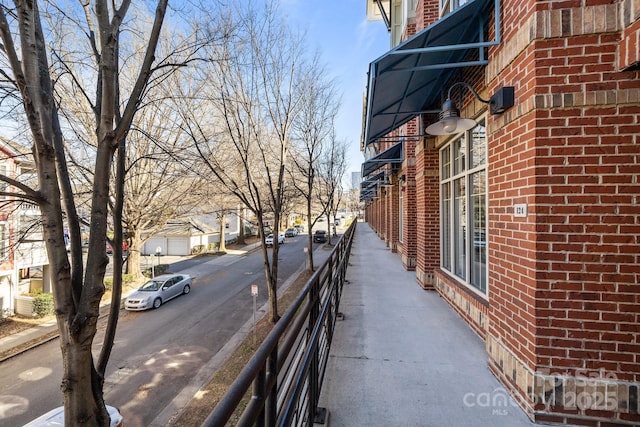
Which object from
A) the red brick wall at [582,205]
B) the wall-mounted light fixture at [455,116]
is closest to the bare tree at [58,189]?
the wall-mounted light fixture at [455,116]

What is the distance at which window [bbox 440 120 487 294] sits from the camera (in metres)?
4.12

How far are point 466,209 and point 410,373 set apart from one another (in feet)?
8.92

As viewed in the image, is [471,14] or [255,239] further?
[255,239]

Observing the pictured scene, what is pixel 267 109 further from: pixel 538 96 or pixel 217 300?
pixel 217 300

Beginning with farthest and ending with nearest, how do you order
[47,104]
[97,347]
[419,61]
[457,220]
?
[97,347], [457,220], [419,61], [47,104]

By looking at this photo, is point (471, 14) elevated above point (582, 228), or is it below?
above

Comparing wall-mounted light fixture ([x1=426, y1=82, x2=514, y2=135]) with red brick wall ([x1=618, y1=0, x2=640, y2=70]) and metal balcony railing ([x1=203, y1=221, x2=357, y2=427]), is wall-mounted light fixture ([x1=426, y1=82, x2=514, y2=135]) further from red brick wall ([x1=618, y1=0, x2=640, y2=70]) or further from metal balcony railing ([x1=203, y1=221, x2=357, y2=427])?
metal balcony railing ([x1=203, y1=221, x2=357, y2=427])

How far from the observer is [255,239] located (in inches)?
1645

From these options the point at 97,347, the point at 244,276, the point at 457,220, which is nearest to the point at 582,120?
the point at 457,220

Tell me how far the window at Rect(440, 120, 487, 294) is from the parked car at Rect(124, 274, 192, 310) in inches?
494

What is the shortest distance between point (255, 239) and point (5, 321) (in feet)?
97.4

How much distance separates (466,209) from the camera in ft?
15.3

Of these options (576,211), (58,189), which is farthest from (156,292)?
(576,211)

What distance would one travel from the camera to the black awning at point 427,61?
3172 mm
